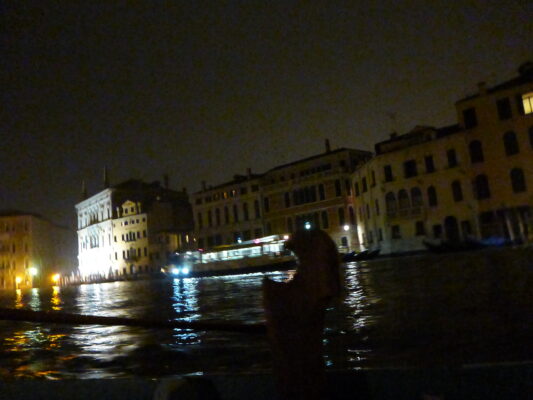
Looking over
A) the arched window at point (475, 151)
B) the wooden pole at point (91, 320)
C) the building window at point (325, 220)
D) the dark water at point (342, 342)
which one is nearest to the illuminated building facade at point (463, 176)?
the arched window at point (475, 151)

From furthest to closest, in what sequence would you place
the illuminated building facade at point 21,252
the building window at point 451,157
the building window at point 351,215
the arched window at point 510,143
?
the illuminated building facade at point 21,252, the building window at point 351,215, the building window at point 451,157, the arched window at point 510,143

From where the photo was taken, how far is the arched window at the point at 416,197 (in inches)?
1495

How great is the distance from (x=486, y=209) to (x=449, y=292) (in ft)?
89.2

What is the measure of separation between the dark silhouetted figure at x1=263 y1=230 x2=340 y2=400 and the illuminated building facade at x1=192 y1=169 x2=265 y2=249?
5435 cm

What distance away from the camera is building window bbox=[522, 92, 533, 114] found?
106ft

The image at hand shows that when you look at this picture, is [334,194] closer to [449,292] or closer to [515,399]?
[449,292]

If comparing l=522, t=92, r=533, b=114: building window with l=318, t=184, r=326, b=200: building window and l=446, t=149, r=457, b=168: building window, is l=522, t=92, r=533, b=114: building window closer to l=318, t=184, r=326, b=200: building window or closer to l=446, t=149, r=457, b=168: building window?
l=446, t=149, r=457, b=168: building window

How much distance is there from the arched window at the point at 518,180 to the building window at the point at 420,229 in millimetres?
7215

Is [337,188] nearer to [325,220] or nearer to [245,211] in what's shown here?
[325,220]

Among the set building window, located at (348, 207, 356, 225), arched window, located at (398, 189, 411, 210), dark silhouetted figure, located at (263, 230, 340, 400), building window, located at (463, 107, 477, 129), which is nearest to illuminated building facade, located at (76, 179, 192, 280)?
building window, located at (348, 207, 356, 225)

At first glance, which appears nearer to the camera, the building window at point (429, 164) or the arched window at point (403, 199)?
the building window at point (429, 164)

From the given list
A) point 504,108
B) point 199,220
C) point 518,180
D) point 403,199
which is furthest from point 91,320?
point 199,220

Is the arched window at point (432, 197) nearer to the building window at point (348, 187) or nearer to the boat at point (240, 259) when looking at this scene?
the boat at point (240, 259)

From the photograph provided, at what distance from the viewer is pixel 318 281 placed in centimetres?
203
